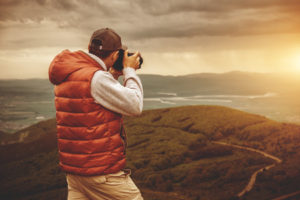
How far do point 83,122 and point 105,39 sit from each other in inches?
26.6

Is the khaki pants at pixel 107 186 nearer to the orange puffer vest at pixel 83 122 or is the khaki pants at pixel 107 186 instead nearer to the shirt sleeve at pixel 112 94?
the orange puffer vest at pixel 83 122

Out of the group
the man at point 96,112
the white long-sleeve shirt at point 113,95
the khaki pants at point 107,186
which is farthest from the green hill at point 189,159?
the white long-sleeve shirt at point 113,95

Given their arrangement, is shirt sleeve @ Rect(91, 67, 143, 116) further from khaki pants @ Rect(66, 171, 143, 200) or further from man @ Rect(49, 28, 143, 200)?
khaki pants @ Rect(66, 171, 143, 200)

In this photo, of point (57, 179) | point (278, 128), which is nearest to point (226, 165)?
point (57, 179)

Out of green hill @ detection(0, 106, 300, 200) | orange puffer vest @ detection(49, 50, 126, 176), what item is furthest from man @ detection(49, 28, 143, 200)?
green hill @ detection(0, 106, 300, 200)

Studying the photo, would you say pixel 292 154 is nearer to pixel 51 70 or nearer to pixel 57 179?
pixel 57 179

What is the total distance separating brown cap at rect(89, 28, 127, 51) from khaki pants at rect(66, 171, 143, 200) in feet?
3.40

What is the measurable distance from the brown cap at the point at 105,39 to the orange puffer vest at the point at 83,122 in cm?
14

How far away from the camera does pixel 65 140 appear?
2137 mm

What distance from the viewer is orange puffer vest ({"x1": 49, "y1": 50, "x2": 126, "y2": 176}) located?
199 cm

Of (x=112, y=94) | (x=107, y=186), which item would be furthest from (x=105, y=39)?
(x=107, y=186)

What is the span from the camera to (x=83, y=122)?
2.01 meters

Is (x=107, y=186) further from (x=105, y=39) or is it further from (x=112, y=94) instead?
(x=105, y=39)

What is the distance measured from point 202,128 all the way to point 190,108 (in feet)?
45.1
